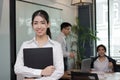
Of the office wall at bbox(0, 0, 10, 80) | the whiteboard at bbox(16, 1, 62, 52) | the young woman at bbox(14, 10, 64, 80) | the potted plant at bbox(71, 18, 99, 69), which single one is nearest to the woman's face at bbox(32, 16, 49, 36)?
the young woman at bbox(14, 10, 64, 80)

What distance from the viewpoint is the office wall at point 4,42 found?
3691 millimetres

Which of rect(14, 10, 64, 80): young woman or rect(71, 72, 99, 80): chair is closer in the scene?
rect(14, 10, 64, 80): young woman

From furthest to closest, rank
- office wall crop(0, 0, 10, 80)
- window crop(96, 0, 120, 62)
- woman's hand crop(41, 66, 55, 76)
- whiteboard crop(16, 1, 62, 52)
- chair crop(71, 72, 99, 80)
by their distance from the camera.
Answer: window crop(96, 0, 120, 62), whiteboard crop(16, 1, 62, 52), office wall crop(0, 0, 10, 80), chair crop(71, 72, 99, 80), woman's hand crop(41, 66, 55, 76)

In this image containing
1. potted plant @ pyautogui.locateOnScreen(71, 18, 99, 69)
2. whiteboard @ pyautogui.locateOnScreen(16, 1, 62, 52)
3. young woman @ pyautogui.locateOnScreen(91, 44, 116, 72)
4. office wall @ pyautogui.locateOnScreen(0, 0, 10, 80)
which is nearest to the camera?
office wall @ pyautogui.locateOnScreen(0, 0, 10, 80)

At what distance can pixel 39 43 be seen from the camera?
157 cm

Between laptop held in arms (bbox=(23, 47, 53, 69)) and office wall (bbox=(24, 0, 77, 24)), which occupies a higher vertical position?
office wall (bbox=(24, 0, 77, 24))

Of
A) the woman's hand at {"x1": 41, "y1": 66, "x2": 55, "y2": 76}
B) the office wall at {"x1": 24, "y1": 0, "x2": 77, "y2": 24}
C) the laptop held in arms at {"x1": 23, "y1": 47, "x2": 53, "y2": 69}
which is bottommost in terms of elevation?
the woman's hand at {"x1": 41, "y1": 66, "x2": 55, "y2": 76}

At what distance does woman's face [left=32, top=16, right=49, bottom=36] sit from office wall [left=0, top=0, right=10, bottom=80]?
229 centimetres

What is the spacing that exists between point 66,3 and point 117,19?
1905 millimetres

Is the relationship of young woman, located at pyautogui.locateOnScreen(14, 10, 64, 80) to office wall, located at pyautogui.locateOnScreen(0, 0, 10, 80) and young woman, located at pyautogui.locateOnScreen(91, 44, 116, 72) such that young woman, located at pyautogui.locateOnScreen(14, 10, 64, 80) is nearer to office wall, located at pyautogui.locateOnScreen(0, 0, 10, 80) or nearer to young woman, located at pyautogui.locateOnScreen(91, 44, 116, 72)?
office wall, located at pyautogui.locateOnScreen(0, 0, 10, 80)

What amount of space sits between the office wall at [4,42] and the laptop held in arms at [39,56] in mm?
2300

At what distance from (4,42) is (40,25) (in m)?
2.36

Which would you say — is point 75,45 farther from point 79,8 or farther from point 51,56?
point 51,56

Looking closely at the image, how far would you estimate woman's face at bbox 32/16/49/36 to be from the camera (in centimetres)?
153
